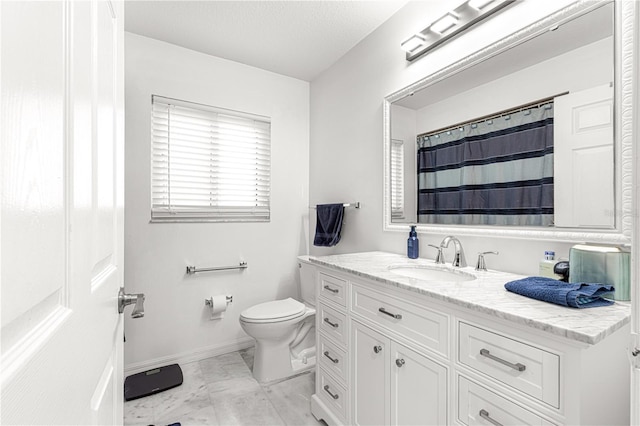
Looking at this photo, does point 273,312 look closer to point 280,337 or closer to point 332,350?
point 280,337

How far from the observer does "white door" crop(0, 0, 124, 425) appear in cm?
25

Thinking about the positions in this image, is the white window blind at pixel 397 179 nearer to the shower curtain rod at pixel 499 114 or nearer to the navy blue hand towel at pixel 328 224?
the shower curtain rod at pixel 499 114

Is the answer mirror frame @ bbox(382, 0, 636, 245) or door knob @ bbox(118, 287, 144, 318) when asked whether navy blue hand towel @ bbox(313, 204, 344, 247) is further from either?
door knob @ bbox(118, 287, 144, 318)

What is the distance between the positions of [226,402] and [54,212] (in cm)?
193

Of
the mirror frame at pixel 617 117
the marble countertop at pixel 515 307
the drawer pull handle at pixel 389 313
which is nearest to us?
the marble countertop at pixel 515 307

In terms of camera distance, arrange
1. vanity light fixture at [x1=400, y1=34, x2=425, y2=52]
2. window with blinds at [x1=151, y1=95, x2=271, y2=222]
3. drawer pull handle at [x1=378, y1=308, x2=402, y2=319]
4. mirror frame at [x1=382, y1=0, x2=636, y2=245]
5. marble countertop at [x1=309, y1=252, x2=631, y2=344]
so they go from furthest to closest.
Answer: window with blinds at [x1=151, y1=95, x2=271, y2=222] < vanity light fixture at [x1=400, y1=34, x2=425, y2=52] < drawer pull handle at [x1=378, y1=308, x2=402, y2=319] < mirror frame at [x1=382, y1=0, x2=636, y2=245] < marble countertop at [x1=309, y1=252, x2=631, y2=344]

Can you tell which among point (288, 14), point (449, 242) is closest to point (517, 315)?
point (449, 242)

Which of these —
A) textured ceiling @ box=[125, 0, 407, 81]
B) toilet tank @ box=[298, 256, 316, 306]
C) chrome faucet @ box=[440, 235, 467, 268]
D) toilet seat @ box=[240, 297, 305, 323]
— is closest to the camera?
chrome faucet @ box=[440, 235, 467, 268]

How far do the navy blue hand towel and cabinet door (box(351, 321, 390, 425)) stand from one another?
1022 millimetres

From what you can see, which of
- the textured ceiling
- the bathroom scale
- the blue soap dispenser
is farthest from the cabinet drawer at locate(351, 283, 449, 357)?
the textured ceiling

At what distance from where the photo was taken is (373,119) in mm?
2098

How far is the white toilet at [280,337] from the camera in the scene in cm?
199

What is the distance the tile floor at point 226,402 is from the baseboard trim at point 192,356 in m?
0.11

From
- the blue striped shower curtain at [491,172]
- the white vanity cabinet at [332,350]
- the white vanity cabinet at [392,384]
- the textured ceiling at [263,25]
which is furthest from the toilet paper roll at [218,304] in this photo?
the textured ceiling at [263,25]
